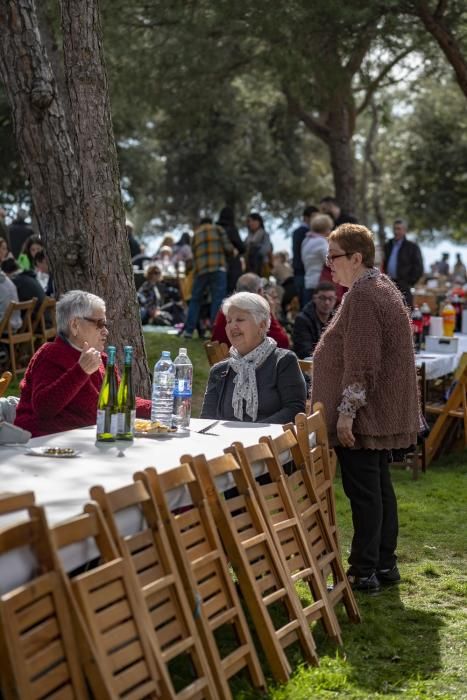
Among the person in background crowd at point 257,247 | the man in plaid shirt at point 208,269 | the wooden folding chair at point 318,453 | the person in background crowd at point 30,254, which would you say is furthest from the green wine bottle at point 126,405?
the person in background crowd at point 257,247

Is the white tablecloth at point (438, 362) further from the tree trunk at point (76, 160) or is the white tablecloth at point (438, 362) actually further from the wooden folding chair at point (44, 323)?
the wooden folding chair at point (44, 323)

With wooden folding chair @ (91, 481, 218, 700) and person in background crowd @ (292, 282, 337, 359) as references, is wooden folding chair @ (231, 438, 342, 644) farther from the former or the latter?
person in background crowd @ (292, 282, 337, 359)

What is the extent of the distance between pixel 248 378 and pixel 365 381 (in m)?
0.91

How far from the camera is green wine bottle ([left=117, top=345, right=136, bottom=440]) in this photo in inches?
202

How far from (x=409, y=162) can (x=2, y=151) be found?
18.8 metres

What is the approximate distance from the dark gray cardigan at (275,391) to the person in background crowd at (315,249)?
6.97 metres

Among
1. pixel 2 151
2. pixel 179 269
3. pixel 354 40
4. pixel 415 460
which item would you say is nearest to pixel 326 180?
pixel 2 151

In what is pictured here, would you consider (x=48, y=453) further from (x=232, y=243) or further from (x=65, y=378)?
(x=232, y=243)

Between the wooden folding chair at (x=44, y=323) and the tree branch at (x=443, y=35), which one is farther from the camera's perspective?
the tree branch at (x=443, y=35)

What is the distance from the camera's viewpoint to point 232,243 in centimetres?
1575

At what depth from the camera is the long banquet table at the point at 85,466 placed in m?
3.51

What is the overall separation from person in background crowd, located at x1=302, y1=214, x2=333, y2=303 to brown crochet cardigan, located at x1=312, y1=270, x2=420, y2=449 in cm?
752

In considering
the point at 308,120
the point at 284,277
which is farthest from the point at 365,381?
the point at 308,120

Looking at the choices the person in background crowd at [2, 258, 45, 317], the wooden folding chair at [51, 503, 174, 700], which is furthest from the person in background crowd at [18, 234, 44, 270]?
the wooden folding chair at [51, 503, 174, 700]
